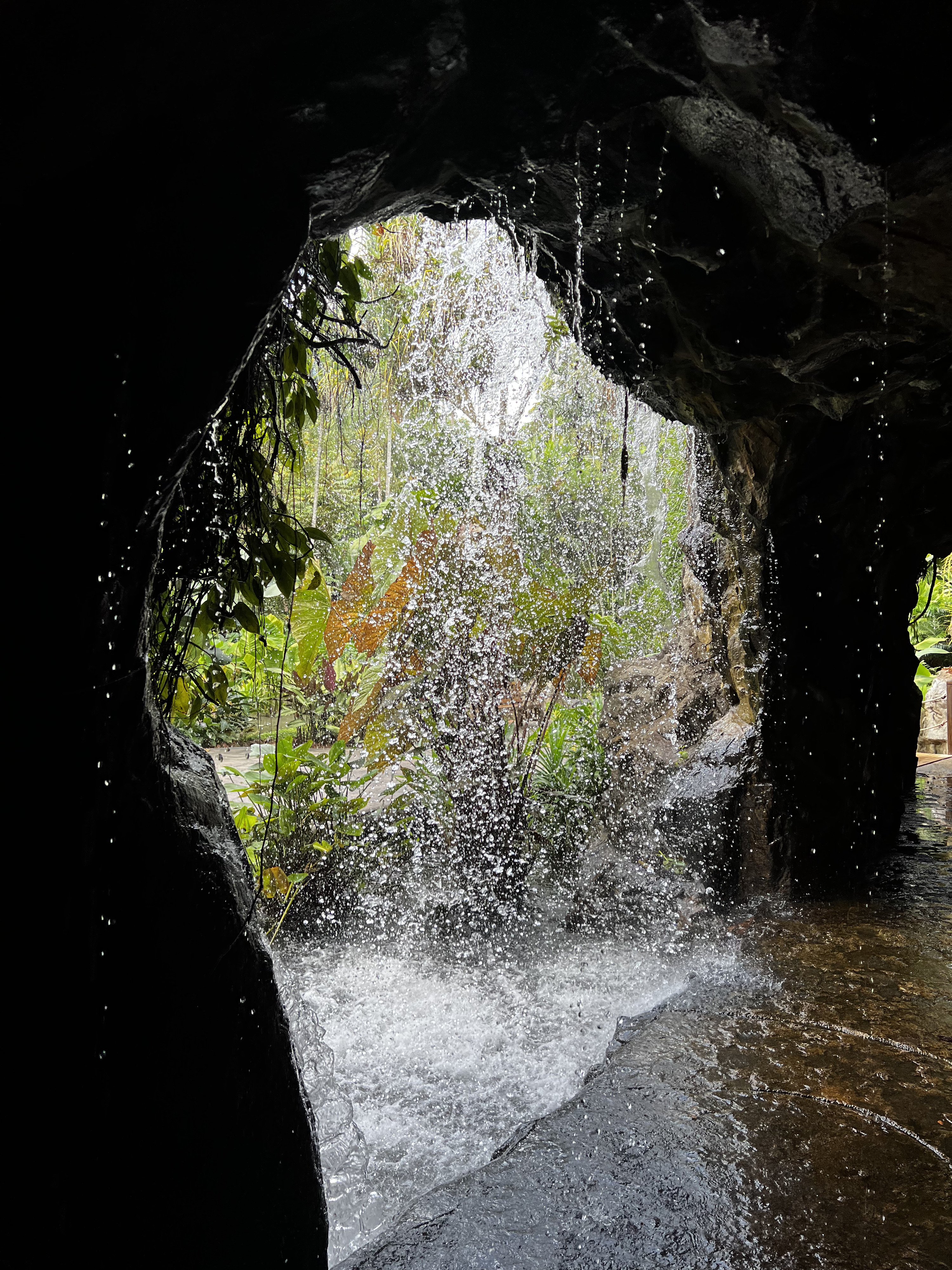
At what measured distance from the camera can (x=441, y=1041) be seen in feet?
13.5

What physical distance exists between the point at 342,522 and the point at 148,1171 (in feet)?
35.5

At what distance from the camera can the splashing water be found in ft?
10.0

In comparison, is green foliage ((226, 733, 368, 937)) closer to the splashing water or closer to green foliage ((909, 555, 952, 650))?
the splashing water

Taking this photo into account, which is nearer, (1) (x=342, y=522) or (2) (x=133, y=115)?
(2) (x=133, y=115)

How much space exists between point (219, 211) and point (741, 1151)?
9.32ft

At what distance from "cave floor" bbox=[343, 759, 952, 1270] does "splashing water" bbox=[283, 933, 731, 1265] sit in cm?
51

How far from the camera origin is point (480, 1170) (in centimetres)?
240

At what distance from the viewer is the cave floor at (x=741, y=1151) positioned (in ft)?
6.79

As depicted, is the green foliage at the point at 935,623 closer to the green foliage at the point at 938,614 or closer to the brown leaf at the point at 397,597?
the green foliage at the point at 938,614

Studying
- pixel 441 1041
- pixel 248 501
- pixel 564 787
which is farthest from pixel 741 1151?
pixel 564 787

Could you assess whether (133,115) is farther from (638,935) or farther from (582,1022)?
(638,935)

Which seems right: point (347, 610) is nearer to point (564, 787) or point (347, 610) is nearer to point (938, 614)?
point (564, 787)

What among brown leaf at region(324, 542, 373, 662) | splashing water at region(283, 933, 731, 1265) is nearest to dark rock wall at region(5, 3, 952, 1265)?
splashing water at region(283, 933, 731, 1265)

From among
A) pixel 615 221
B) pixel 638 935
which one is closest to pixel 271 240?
pixel 615 221
